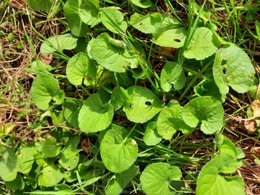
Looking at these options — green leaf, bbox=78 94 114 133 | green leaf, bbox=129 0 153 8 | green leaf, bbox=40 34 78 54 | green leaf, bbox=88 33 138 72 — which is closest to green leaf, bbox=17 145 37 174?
green leaf, bbox=78 94 114 133

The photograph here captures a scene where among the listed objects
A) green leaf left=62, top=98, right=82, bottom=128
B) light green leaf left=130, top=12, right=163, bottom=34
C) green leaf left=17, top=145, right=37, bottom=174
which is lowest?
green leaf left=17, top=145, right=37, bottom=174

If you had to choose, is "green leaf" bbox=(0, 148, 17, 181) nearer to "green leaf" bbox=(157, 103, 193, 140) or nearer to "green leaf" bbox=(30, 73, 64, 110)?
"green leaf" bbox=(30, 73, 64, 110)

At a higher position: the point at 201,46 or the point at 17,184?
the point at 201,46

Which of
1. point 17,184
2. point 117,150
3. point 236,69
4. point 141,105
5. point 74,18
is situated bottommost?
point 17,184

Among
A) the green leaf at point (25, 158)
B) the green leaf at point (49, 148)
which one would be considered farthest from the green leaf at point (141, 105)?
the green leaf at point (25, 158)

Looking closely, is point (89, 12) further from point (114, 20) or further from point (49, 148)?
point (49, 148)

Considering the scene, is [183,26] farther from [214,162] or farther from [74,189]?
[74,189]

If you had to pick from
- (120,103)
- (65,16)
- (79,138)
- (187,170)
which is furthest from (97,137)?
(65,16)

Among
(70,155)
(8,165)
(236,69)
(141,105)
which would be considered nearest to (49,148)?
(70,155)
